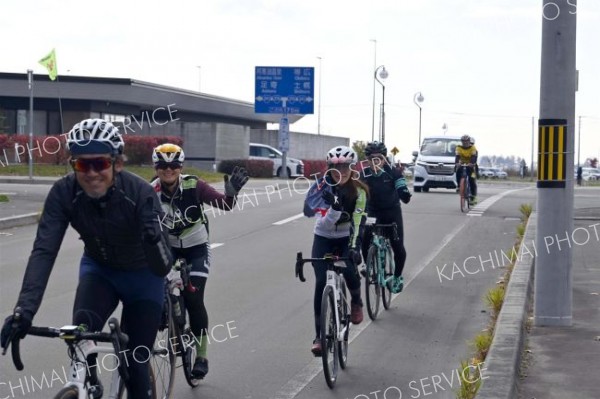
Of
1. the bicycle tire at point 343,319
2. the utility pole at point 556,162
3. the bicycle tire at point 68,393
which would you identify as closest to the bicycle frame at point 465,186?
the utility pole at point 556,162

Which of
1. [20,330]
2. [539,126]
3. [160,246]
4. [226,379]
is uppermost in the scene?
[539,126]

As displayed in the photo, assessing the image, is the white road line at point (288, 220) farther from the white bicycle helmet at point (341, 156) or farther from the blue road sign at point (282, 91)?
the blue road sign at point (282, 91)

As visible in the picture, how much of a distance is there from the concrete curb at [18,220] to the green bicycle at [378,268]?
33.4 ft

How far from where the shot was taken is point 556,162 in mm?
9914

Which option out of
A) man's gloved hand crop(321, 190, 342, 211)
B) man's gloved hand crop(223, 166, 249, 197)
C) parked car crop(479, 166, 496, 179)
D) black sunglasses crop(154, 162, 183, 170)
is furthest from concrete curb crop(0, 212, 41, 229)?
parked car crop(479, 166, 496, 179)

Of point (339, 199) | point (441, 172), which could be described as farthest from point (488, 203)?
point (339, 199)

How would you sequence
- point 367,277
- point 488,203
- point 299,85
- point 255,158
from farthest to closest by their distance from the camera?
point 255,158, point 299,85, point 488,203, point 367,277

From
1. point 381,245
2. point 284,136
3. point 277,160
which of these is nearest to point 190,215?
point 381,245

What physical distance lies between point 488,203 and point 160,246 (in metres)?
23.5

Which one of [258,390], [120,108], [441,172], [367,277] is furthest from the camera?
[120,108]

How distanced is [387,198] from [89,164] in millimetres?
7052

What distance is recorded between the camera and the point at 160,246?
5207 mm

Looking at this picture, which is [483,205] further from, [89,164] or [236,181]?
[89,164]

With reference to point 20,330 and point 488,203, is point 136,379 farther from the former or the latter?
point 488,203
